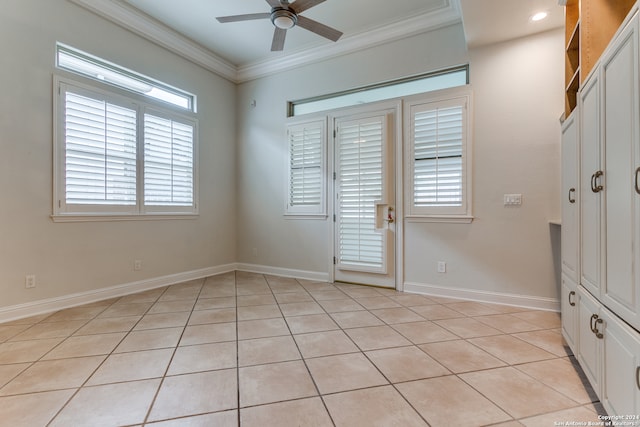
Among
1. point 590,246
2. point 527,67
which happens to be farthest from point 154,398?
point 527,67

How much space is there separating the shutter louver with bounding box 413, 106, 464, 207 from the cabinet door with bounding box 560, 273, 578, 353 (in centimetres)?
147

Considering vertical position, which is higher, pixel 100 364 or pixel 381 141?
pixel 381 141

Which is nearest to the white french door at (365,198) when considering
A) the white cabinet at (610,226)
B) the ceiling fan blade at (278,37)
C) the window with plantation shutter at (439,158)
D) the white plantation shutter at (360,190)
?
the white plantation shutter at (360,190)

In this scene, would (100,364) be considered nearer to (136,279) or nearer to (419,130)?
(136,279)

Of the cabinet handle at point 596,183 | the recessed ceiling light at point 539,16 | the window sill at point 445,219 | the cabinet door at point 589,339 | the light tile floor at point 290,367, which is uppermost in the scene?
the recessed ceiling light at point 539,16

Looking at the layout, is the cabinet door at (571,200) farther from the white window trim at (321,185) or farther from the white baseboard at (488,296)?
the white window trim at (321,185)

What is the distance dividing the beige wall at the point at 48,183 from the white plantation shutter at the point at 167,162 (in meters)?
0.37

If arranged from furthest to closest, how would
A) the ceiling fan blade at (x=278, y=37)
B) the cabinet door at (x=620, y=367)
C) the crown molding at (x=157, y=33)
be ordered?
the crown molding at (x=157, y=33) → the ceiling fan blade at (x=278, y=37) → the cabinet door at (x=620, y=367)

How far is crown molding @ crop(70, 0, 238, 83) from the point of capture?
3.43 meters

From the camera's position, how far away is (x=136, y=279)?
3.82 metres

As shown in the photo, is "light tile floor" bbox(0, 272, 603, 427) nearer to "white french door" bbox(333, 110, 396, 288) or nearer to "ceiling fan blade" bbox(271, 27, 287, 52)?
"white french door" bbox(333, 110, 396, 288)

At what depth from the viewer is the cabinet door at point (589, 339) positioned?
1519 millimetres

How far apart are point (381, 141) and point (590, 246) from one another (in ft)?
8.55

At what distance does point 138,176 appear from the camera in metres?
3.83
